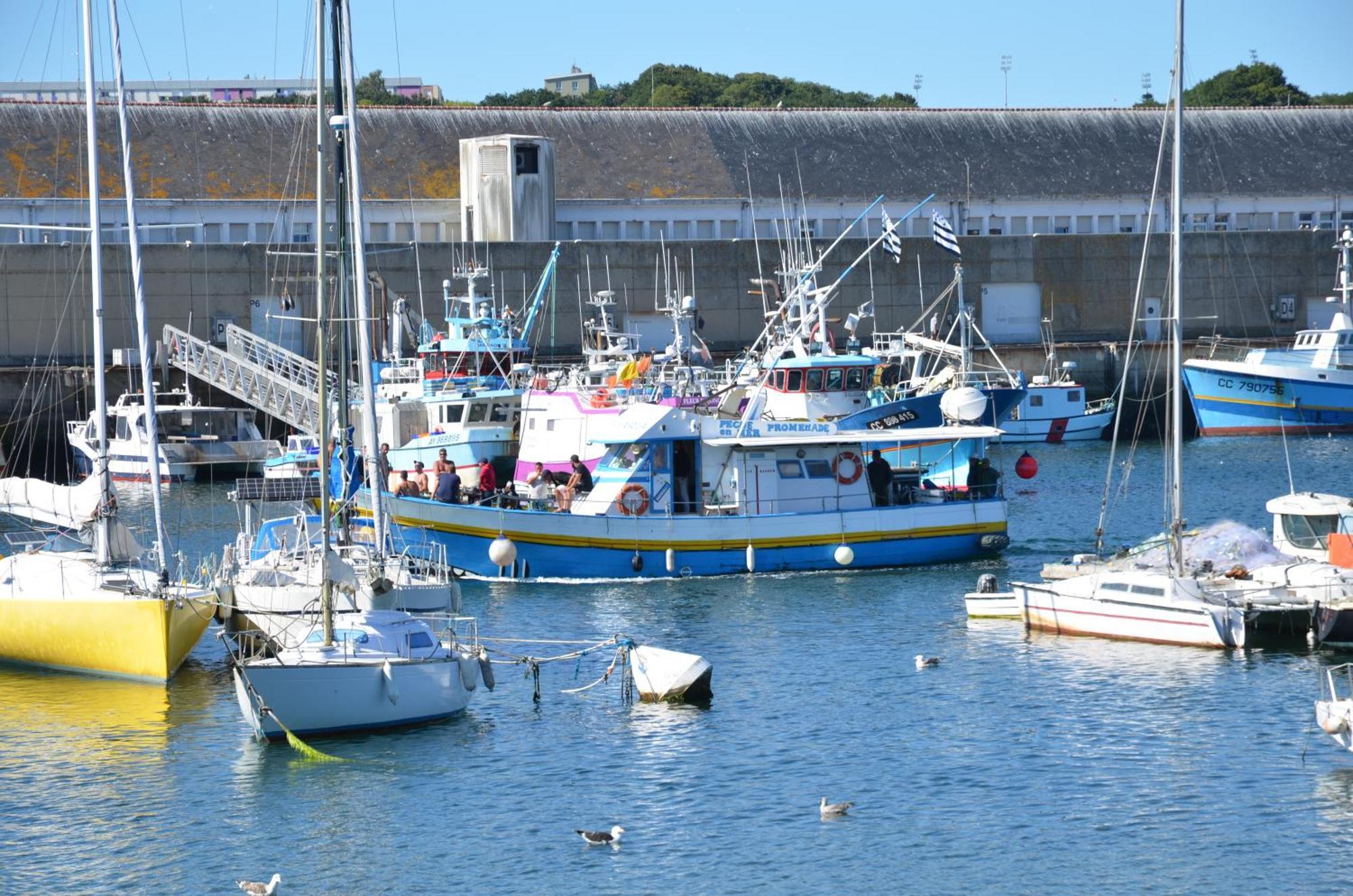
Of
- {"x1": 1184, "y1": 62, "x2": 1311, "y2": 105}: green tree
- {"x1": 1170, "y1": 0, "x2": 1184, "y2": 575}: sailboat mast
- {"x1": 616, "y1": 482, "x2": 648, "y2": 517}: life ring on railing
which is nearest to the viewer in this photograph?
{"x1": 1170, "y1": 0, "x2": 1184, "y2": 575}: sailboat mast

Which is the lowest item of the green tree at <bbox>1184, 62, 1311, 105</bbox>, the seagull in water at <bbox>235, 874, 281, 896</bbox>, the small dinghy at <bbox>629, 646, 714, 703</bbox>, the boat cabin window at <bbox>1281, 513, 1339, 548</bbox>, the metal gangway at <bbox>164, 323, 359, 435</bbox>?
the seagull in water at <bbox>235, 874, 281, 896</bbox>

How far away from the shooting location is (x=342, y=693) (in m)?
19.3

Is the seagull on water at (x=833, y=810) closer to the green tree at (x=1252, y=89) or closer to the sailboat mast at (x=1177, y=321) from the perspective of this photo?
the sailboat mast at (x=1177, y=321)

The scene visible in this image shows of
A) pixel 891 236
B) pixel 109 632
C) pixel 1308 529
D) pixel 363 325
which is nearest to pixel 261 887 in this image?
pixel 109 632

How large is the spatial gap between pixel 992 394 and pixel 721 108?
2733 centimetres

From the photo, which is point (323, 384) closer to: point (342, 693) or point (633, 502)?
point (342, 693)

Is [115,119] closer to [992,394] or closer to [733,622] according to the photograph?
[992,394]

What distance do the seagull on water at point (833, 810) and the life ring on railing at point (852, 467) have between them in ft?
45.1

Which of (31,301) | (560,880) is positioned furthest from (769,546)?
(31,301)

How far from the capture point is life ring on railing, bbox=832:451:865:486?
100ft

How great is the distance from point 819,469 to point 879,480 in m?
1.28

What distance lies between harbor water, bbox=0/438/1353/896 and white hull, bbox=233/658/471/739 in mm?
299

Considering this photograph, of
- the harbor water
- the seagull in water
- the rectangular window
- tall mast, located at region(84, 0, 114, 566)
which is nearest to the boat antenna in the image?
tall mast, located at region(84, 0, 114, 566)

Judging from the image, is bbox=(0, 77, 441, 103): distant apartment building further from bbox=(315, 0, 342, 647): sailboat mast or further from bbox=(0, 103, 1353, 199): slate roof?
bbox=(315, 0, 342, 647): sailboat mast
